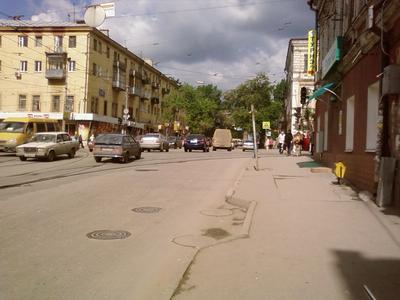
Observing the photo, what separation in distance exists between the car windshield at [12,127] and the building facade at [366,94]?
16259 mm

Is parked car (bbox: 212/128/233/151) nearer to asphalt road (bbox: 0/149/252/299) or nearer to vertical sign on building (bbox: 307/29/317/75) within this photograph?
vertical sign on building (bbox: 307/29/317/75)

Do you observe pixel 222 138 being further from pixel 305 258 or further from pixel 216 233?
pixel 305 258

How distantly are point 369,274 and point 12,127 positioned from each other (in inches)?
963

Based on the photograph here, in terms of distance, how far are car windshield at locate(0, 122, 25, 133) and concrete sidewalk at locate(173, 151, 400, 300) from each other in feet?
63.9

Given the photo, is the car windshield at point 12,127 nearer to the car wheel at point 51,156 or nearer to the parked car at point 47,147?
the parked car at point 47,147

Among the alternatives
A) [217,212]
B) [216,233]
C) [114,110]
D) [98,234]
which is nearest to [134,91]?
[114,110]

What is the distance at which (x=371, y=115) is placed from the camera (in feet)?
41.1

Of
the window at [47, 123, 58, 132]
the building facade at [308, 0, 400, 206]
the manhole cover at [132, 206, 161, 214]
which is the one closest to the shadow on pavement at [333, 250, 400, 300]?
the building facade at [308, 0, 400, 206]

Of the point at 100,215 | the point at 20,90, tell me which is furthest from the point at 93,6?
the point at 20,90

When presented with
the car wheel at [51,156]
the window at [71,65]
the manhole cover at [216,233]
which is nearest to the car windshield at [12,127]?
the car wheel at [51,156]

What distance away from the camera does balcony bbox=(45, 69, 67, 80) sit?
55606 millimetres

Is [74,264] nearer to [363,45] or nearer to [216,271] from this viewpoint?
[216,271]

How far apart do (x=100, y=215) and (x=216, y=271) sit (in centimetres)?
408

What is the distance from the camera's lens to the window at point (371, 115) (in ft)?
40.3
